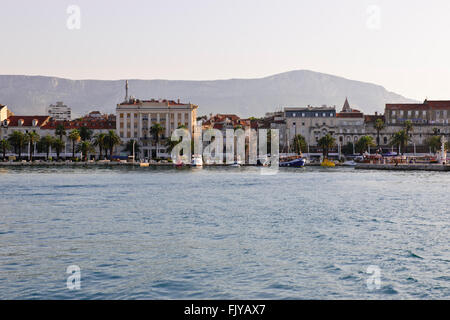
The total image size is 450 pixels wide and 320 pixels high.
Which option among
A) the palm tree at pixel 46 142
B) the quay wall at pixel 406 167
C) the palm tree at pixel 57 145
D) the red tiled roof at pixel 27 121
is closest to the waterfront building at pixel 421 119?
the quay wall at pixel 406 167

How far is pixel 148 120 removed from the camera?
140 m

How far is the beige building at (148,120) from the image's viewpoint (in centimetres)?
13875

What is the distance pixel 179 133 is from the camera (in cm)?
12975

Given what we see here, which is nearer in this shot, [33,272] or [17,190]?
[33,272]

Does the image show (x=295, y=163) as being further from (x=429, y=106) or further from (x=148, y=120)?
(x=429, y=106)

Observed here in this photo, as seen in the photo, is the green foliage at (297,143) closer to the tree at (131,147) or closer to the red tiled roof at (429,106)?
the red tiled roof at (429,106)

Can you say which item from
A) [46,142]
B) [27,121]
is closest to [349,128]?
[46,142]

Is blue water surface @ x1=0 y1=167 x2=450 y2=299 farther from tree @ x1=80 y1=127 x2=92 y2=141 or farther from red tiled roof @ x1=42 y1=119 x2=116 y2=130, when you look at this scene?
red tiled roof @ x1=42 y1=119 x2=116 y2=130

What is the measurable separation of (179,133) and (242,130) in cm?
1645

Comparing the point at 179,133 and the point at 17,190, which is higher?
the point at 179,133
